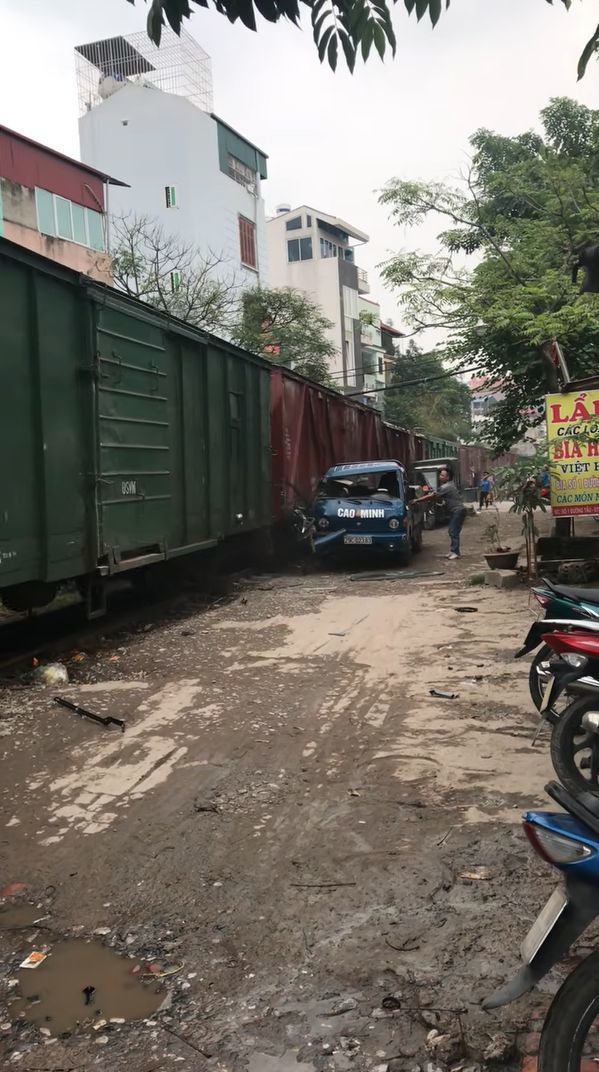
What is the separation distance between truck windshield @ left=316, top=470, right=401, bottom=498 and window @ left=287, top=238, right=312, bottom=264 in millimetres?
32809

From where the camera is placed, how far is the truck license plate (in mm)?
1764

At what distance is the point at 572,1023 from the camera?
5.53 ft

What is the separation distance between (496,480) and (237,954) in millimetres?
7797

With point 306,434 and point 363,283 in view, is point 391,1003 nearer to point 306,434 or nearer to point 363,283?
point 306,434

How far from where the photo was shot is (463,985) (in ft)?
7.73

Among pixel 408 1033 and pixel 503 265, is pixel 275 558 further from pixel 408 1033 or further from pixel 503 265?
pixel 408 1033

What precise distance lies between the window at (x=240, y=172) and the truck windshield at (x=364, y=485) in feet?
71.2

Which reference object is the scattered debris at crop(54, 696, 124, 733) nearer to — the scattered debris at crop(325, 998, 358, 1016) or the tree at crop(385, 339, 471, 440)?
the scattered debris at crop(325, 998, 358, 1016)

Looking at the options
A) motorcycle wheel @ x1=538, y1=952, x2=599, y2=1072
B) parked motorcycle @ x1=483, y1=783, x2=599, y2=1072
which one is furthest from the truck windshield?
motorcycle wheel @ x1=538, y1=952, x2=599, y2=1072

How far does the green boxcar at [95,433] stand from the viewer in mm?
5652

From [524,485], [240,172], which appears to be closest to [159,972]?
[524,485]

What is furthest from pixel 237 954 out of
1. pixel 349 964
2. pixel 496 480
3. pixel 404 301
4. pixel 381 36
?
pixel 404 301

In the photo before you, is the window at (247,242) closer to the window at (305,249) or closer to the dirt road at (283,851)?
the window at (305,249)

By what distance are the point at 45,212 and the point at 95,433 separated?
1741 centimetres
